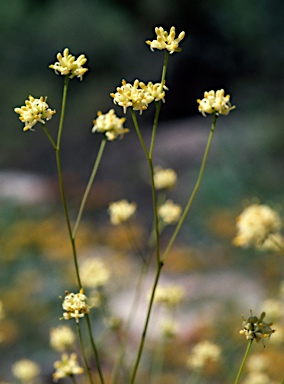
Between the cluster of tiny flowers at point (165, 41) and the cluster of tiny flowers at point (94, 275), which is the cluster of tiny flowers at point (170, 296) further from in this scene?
the cluster of tiny flowers at point (165, 41)

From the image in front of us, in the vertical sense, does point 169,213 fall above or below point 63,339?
above

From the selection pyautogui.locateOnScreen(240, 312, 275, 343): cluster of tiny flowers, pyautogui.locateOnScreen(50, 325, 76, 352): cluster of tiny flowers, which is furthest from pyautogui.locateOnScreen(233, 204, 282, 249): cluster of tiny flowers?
pyautogui.locateOnScreen(50, 325, 76, 352): cluster of tiny flowers

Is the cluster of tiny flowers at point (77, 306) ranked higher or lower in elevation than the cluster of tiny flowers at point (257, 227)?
lower

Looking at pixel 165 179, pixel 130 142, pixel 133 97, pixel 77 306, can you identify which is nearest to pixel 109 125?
pixel 133 97

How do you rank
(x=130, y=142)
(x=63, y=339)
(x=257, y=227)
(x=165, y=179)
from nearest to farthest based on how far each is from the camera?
(x=257, y=227) → (x=63, y=339) → (x=165, y=179) → (x=130, y=142)

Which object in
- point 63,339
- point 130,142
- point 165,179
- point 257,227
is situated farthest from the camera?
point 130,142

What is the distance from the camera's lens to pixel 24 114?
61 cm

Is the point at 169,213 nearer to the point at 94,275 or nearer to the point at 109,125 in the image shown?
the point at 94,275

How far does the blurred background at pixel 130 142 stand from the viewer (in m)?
2.45

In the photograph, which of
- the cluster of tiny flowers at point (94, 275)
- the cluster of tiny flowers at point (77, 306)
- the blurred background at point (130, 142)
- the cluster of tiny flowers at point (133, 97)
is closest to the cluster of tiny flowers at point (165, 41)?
the cluster of tiny flowers at point (133, 97)

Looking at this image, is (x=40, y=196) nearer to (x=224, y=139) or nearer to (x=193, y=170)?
(x=193, y=170)

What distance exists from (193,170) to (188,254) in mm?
1192

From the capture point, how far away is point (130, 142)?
457 cm

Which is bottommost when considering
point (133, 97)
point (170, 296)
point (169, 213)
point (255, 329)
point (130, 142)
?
point (255, 329)
